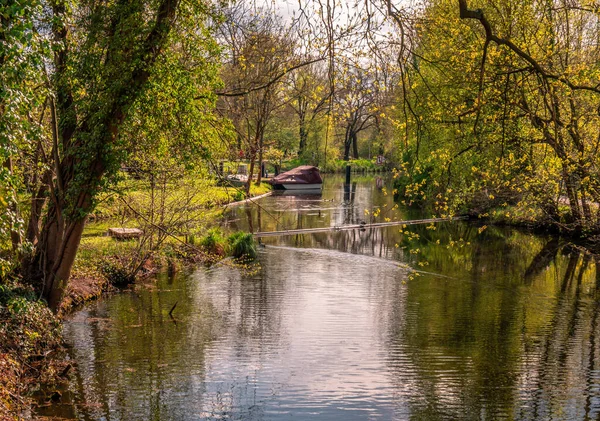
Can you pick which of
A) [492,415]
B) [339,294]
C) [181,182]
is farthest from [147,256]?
[492,415]

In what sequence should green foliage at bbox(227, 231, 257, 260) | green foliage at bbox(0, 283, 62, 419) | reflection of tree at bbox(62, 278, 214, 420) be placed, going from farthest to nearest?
green foliage at bbox(227, 231, 257, 260), reflection of tree at bbox(62, 278, 214, 420), green foliage at bbox(0, 283, 62, 419)

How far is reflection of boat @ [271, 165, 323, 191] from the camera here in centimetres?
5044

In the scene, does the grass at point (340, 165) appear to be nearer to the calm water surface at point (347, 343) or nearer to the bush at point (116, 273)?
the calm water surface at point (347, 343)

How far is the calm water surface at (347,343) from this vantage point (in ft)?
36.2

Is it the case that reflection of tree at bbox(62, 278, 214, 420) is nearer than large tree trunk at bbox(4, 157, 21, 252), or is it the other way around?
large tree trunk at bbox(4, 157, 21, 252)

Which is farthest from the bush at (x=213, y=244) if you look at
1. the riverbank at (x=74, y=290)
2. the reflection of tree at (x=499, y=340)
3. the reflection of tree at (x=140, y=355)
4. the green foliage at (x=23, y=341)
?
the green foliage at (x=23, y=341)

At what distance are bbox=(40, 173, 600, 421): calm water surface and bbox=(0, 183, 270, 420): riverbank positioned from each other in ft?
1.66

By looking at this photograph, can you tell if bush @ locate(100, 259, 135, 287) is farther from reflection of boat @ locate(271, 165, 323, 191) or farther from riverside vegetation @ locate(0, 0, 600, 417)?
reflection of boat @ locate(271, 165, 323, 191)

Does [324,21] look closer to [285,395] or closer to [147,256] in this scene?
[285,395]

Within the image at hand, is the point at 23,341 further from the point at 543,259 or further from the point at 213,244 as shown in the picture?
the point at 543,259

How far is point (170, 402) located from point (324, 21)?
661 centimetres

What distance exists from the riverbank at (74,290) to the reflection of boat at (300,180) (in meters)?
24.6

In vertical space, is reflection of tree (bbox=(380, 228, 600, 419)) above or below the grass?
below

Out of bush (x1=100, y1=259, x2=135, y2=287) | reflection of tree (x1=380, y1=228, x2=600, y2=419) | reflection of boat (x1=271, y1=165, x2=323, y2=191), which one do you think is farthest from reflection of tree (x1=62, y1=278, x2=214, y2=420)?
reflection of boat (x1=271, y1=165, x2=323, y2=191)
